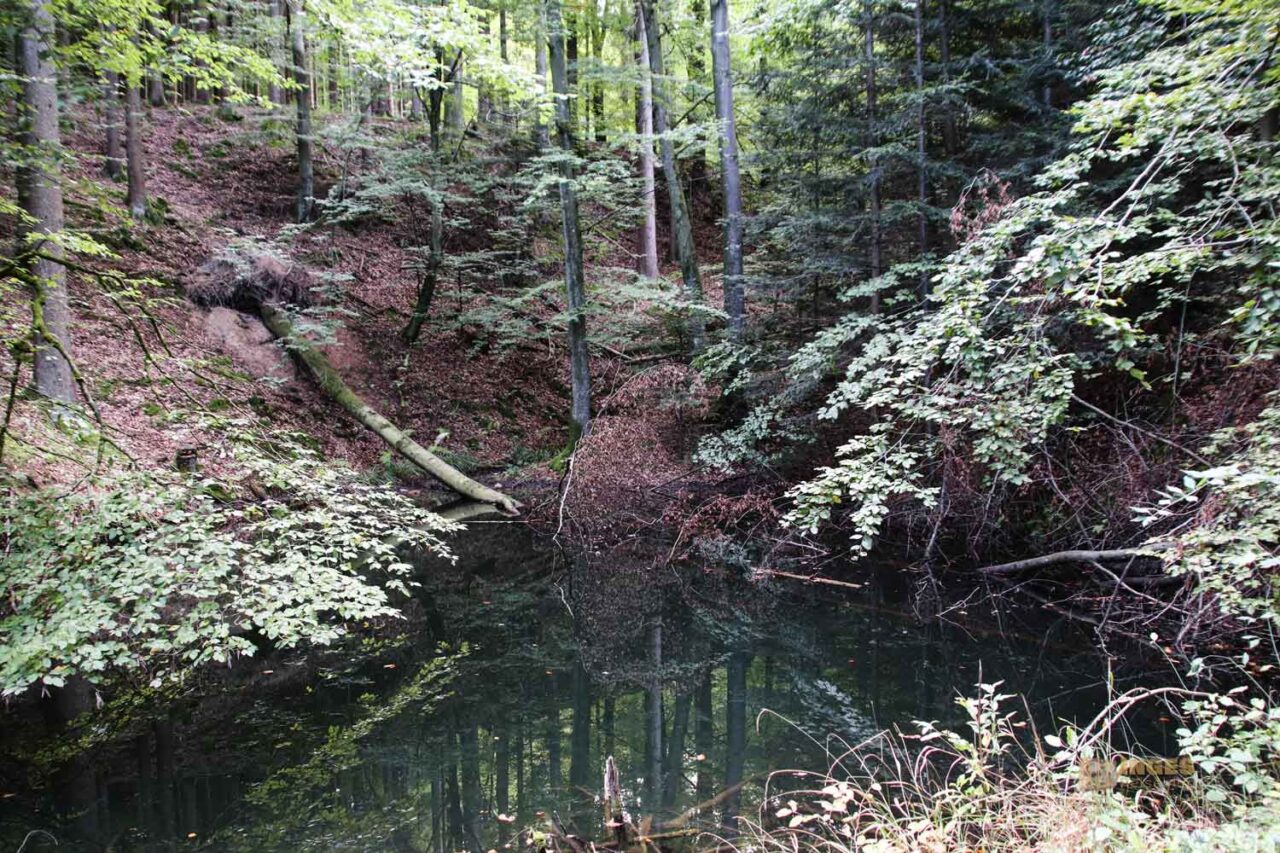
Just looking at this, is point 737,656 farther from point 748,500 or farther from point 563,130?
point 563,130

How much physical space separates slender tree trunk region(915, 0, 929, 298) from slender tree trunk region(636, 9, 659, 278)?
5098 millimetres

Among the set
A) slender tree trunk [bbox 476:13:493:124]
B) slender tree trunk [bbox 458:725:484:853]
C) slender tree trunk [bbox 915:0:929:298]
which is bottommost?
slender tree trunk [bbox 458:725:484:853]

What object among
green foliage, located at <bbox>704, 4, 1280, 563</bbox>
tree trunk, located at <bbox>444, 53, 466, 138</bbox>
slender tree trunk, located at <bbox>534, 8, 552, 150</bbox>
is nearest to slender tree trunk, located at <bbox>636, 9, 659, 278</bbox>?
slender tree trunk, located at <bbox>534, 8, 552, 150</bbox>

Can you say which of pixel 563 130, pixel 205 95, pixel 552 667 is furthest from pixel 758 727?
pixel 205 95

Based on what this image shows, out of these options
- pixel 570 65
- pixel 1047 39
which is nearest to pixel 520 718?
pixel 1047 39

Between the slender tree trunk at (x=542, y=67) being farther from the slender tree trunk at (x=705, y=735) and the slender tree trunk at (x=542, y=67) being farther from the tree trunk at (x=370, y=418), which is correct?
the slender tree trunk at (x=705, y=735)

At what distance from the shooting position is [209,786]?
528cm

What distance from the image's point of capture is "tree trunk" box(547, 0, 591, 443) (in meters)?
12.4

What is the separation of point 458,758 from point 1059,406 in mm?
5417

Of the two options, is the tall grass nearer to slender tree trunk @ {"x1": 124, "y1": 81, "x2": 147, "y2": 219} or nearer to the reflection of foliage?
the reflection of foliage

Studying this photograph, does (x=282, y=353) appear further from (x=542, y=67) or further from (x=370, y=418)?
(x=542, y=67)

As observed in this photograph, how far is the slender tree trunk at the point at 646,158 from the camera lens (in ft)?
46.7

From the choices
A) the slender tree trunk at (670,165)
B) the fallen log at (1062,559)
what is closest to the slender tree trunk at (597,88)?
the slender tree trunk at (670,165)

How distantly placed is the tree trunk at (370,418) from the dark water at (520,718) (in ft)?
11.1
